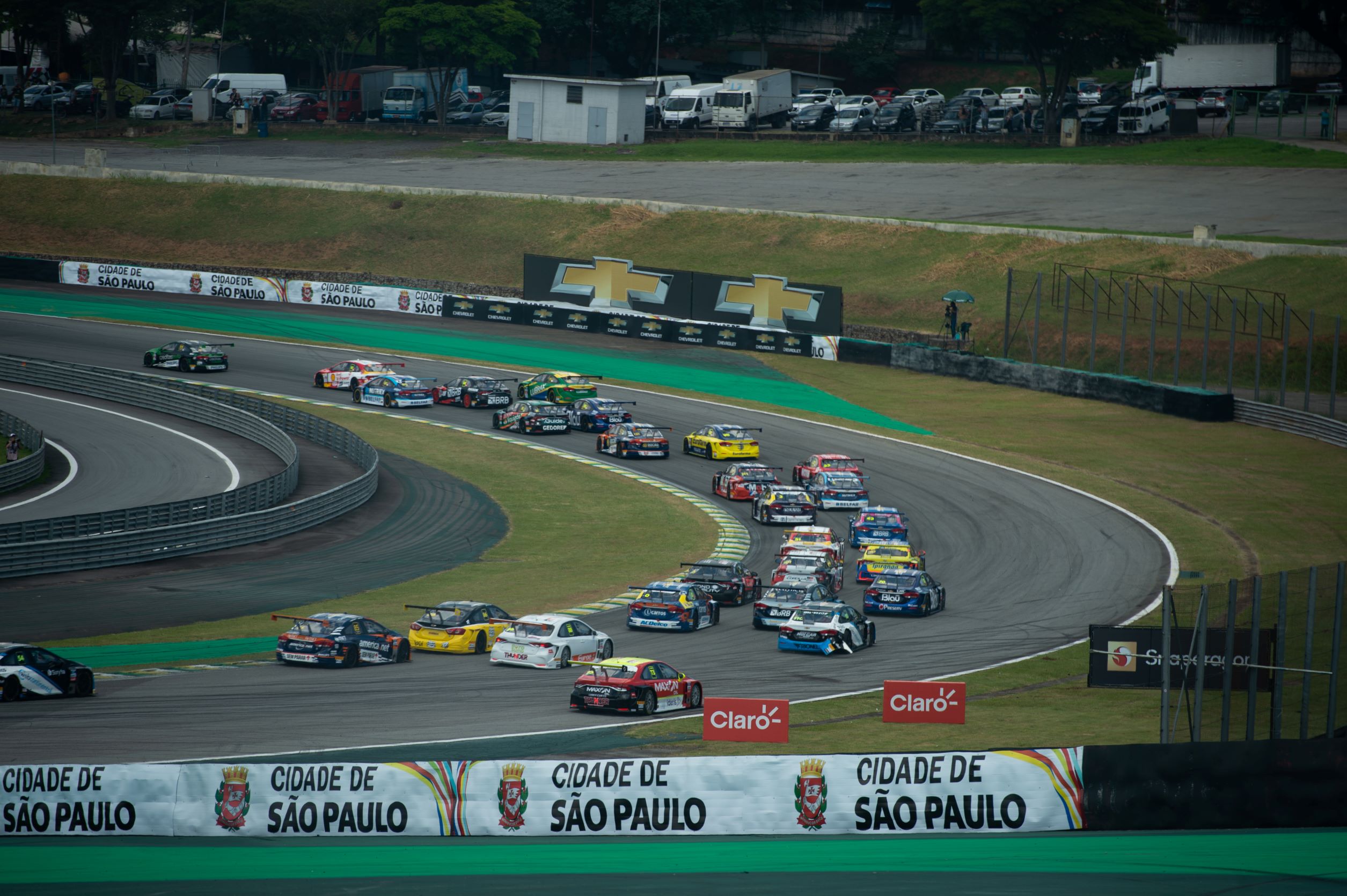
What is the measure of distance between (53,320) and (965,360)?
129 ft

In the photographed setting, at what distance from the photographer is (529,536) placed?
1612 inches

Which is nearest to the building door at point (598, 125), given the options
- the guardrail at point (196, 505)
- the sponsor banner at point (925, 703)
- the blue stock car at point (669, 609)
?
the guardrail at point (196, 505)

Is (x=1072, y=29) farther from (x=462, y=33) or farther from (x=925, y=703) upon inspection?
(x=925, y=703)

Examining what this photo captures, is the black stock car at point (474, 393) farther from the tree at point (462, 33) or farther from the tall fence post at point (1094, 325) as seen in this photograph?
the tree at point (462, 33)

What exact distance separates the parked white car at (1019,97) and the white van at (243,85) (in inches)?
1995

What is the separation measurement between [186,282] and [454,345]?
1606 centimetres

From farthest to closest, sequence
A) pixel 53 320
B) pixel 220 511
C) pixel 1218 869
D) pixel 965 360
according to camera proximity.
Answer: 1. pixel 53 320
2. pixel 965 360
3. pixel 220 511
4. pixel 1218 869

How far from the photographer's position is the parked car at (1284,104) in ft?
303

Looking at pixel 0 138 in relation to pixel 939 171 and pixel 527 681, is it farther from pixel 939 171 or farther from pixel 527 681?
pixel 527 681

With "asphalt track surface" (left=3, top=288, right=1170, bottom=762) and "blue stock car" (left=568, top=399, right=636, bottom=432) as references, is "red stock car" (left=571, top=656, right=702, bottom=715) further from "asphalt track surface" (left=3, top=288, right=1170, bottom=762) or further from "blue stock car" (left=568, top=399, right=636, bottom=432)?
"blue stock car" (left=568, top=399, right=636, bottom=432)

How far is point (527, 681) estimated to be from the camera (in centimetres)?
2739

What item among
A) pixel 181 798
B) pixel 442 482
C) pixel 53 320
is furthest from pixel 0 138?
pixel 181 798

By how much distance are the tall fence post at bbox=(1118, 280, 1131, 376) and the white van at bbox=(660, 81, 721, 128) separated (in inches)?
1739

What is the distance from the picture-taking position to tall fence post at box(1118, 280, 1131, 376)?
180ft
